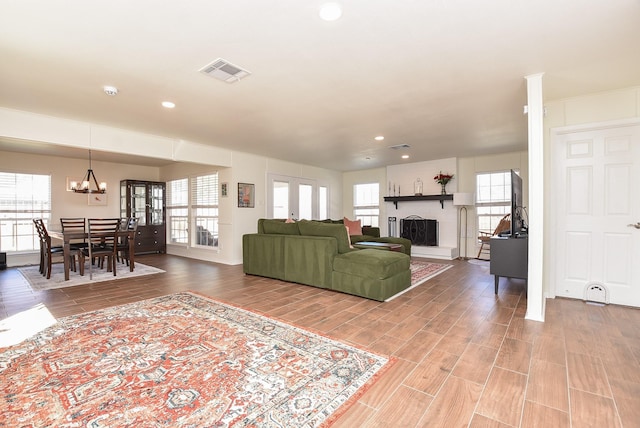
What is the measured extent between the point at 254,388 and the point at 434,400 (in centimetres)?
105

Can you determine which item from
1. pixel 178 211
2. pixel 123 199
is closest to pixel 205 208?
pixel 178 211

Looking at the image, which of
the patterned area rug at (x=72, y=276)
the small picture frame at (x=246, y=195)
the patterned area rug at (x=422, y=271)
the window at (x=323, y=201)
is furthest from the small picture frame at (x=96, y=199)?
the patterned area rug at (x=422, y=271)

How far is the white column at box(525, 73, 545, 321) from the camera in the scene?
2848 mm

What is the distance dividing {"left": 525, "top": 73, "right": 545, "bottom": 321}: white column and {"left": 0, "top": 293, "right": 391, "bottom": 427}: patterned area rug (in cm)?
185

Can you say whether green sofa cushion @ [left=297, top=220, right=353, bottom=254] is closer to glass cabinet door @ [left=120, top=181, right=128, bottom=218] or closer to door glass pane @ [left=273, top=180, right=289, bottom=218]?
door glass pane @ [left=273, top=180, right=289, bottom=218]

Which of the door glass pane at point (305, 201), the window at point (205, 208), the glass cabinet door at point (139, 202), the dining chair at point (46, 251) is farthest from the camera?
the door glass pane at point (305, 201)

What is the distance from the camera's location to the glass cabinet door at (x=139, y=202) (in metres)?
7.79

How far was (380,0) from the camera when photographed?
1.84m

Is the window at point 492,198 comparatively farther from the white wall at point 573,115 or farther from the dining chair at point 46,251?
the dining chair at point 46,251

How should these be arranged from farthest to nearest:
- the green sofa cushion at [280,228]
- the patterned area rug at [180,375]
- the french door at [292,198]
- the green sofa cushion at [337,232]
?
the french door at [292,198]
the green sofa cushion at [280,228]
the green sofa cushion at [337,232]
the patterned area rug at [180,375]

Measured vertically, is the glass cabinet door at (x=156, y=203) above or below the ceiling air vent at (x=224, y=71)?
Result: below

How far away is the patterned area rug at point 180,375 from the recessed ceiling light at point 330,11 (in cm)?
236

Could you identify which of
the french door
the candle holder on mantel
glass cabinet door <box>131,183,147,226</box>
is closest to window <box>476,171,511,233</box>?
the candle holder on mantel

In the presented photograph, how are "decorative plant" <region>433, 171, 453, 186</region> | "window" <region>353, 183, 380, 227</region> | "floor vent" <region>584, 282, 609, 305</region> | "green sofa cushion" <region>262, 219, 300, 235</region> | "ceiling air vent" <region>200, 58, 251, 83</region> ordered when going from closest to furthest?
1. "ceiling air vent" <region>200, 58, 251, 83</region>
2. "floor vent" <region>584, 282, 609, 305</region>
3. "green sofa cushion" <region>262, 219, 300, 235</region>
4. "decorative plant" <region>433, 171, 453, 186</region>
5. "window" <region>353, 183, 380, 227</region>
